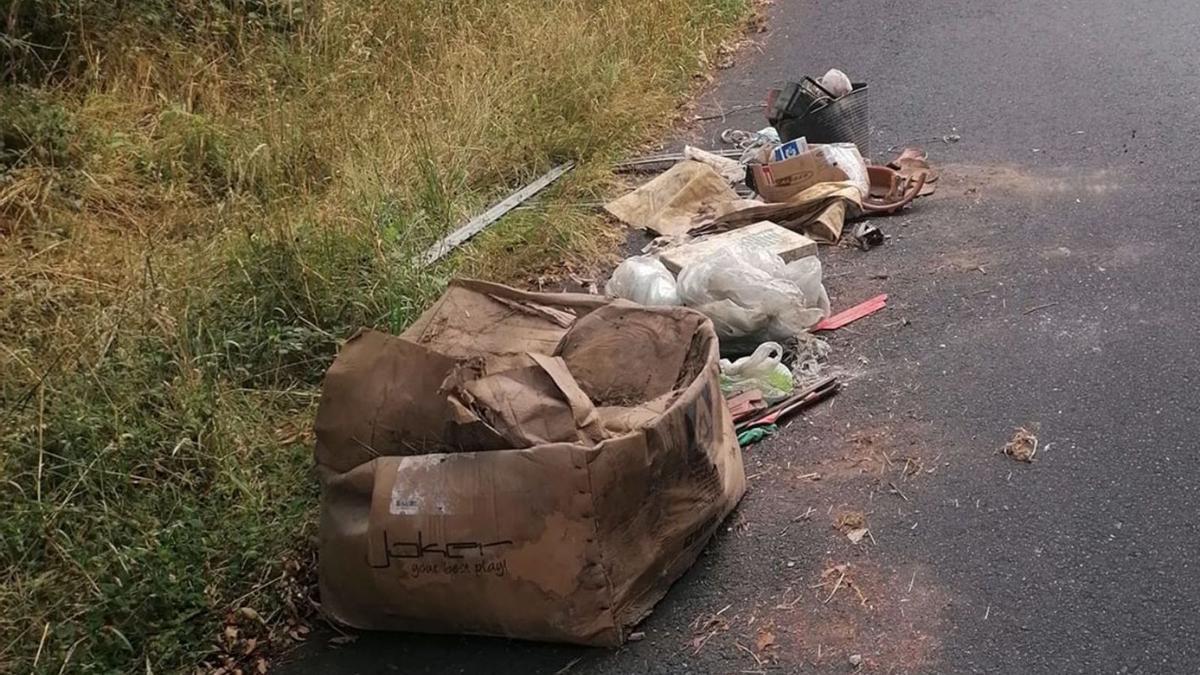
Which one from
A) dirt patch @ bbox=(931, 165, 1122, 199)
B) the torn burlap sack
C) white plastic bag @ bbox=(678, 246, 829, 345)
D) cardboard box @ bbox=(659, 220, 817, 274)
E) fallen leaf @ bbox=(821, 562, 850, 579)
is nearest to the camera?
the torn burlap sack

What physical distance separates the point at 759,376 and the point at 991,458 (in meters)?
0.89

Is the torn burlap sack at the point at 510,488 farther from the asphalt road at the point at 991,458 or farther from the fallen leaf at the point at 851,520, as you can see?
the fallen leaf at the point at 851,520

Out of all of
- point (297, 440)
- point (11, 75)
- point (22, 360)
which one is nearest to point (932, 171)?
point (297, 440)

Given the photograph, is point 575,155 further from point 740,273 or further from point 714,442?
point 714,442

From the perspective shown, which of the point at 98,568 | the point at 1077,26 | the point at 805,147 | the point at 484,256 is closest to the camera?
the point at 98,568

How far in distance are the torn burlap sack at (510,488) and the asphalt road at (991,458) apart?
0.14 metres

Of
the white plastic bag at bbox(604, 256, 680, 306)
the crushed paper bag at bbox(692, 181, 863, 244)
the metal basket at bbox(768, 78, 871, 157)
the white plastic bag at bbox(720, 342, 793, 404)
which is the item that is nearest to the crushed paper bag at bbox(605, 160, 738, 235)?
the crushed paper bag at bbox(692, 181, 863, 244)

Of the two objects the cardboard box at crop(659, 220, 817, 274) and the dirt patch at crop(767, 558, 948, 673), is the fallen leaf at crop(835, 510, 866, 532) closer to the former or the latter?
the dirt patch at crop(767, 558, 948, 673)

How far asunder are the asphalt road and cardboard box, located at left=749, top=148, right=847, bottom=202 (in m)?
0.45

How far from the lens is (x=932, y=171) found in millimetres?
6004

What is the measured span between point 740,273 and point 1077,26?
504 centimetres

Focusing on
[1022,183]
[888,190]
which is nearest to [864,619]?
[888,190]

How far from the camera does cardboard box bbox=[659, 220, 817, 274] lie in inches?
194

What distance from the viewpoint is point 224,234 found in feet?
16.1
